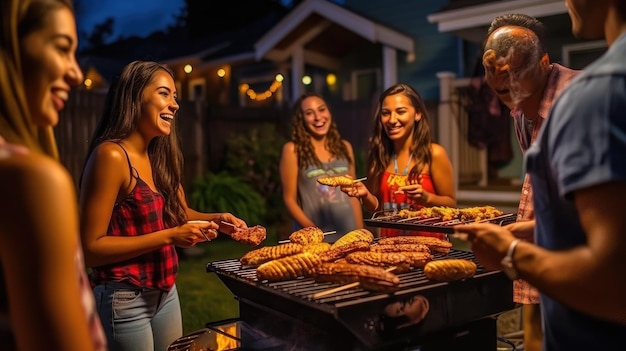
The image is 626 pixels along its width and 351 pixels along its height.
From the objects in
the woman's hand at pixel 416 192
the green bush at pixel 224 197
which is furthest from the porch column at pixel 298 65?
the woman's hand at pixel 416 192

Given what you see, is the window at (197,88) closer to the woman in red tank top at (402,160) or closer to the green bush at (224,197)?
the green bush at (224,197)

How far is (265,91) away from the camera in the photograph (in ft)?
56.8

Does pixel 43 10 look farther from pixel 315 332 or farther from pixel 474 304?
pixel 474 304

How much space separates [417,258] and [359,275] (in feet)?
1.50

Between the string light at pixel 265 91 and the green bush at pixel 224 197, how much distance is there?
20.4ft

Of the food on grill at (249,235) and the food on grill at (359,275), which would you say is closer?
the food on grill at (359,275)

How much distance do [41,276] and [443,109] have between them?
33.8ft

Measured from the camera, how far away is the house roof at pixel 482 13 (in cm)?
890

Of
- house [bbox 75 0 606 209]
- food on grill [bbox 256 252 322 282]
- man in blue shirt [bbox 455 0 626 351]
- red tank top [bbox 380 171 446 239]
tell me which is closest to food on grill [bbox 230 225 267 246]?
food on grill [bbox 256 252 322 282]

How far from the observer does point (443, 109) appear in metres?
10.9

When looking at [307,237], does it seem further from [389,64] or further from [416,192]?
[389,64]

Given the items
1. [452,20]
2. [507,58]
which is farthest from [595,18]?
[452,20]

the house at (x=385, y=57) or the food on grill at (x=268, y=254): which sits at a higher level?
the house at (x=385, y=57)

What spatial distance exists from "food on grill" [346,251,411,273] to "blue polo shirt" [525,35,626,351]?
0.89 metres
